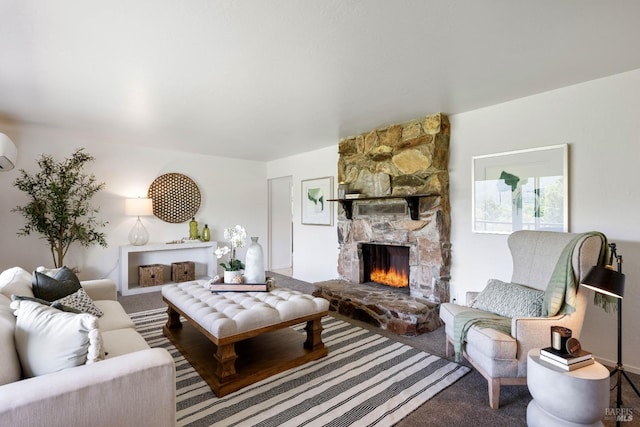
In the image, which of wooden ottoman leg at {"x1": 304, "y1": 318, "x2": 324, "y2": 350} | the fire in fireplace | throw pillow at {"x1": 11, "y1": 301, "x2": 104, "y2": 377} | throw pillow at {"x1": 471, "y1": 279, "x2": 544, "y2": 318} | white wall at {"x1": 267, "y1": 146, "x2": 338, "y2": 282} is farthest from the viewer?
white wall at {"x1": 267, "y1": 146, "x2": 338, "y2": 282}

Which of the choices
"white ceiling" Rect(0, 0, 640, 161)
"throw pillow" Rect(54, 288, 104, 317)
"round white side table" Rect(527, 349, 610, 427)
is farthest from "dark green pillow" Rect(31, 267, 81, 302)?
"round white side table" Rect(527, 349, 610, 427)

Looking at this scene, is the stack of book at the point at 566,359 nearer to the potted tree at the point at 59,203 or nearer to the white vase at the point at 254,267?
the white vase at the point at 254,267

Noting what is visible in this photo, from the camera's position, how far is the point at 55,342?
4.08 ft

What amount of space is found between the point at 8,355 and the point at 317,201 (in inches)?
161

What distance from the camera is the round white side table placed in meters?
1.48

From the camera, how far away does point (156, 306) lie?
3.89 meters

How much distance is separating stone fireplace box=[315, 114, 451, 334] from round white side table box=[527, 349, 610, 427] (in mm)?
1385

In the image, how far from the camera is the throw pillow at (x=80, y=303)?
2135 mm

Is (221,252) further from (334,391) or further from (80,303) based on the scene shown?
(334,391)

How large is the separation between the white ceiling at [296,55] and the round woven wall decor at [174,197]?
1745 millimetres

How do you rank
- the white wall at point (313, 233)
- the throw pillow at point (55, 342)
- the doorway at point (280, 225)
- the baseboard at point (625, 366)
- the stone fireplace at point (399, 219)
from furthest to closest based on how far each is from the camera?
1. the doorway at point (280, 225)
2. the white wall at point (313, 233)
3. the stone fireplace at point (399, 219)
4. the baseboard at point (625, 366)
5. the throw pillow at point (55, 342)

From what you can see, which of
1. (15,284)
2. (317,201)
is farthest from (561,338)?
(317,201)

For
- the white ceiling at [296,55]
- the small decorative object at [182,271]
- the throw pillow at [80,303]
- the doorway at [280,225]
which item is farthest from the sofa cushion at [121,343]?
the doorway at [280,225]

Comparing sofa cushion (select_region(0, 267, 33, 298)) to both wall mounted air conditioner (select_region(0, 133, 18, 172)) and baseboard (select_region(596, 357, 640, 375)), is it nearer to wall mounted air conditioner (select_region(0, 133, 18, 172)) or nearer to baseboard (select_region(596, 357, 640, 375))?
wall mounted air conditioner (select_region(0, 133, 18, 172))
